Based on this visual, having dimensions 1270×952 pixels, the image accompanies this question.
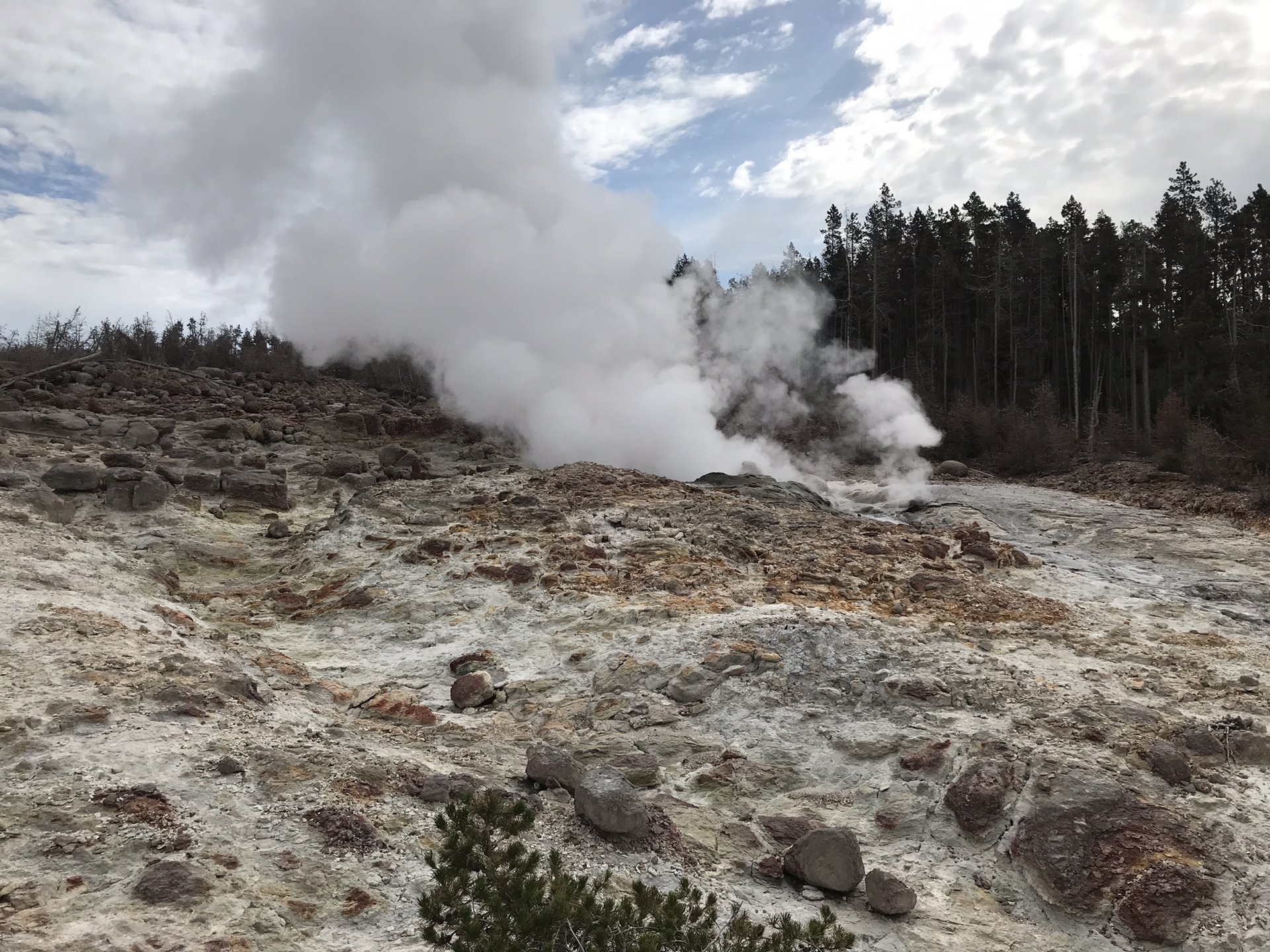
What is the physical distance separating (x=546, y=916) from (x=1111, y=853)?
3.01 metres

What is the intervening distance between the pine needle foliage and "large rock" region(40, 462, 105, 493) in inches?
387

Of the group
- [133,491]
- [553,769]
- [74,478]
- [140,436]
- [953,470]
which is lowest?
[553,769]

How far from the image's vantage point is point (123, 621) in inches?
233

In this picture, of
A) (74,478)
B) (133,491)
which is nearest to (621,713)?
(133,491)

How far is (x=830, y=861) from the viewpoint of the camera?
3.77 meters

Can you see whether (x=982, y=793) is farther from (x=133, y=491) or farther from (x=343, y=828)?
(x=133, y=491)

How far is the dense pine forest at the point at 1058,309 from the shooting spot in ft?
88.0

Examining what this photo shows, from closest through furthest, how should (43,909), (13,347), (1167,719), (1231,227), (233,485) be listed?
(43,909)
(1167,719)
(233,485)
(13,347)
(1231,227)

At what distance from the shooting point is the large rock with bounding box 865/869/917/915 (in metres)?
3.64

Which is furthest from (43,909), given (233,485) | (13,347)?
(13,347)

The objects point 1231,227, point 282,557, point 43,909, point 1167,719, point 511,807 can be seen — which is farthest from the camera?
point 1231,227

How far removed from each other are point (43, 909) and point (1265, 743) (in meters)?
6.17

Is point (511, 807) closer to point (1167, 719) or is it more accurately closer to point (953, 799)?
point (953, 799)

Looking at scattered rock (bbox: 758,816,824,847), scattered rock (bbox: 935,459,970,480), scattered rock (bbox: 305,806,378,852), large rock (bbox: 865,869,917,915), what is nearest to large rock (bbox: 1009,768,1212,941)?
large rock (bbox: 865,869,917,915)
